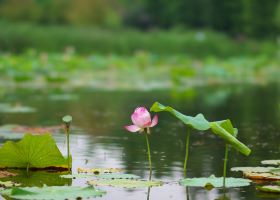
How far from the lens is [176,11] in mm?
36219

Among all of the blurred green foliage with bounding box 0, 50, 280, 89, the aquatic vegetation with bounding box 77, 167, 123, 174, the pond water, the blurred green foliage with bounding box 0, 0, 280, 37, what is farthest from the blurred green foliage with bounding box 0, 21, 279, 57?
the aquatic vegetation with bounding box 77, 167, 123, 174

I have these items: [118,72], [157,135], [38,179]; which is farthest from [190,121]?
[118,72]

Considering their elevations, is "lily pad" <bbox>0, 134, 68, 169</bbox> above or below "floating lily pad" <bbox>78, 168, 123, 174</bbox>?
above

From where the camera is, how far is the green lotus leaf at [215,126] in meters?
3.24

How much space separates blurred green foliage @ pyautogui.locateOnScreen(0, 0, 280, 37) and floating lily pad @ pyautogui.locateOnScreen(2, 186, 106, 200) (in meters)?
28.2

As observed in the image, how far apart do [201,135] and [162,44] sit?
18675 millimetres

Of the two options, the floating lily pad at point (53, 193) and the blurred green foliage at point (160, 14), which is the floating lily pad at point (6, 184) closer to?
the floating lily pad at point (53, 193)

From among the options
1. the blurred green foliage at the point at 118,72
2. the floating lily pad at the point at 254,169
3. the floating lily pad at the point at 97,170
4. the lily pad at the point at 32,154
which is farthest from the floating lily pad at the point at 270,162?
the blurred green foliage at the point at 118,72

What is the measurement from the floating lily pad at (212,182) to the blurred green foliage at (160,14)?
2777 cm

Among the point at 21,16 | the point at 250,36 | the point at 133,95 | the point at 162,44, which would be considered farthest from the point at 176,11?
the point at 133,95

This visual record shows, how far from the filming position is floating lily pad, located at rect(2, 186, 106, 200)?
9.67 feet

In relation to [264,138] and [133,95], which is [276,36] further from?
[264,138]

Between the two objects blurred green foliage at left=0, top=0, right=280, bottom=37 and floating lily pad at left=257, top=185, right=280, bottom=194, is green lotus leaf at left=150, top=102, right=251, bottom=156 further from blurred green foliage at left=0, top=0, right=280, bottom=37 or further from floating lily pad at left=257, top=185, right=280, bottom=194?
blurred green foliage at left=0, top=0, right=280, bottom=37

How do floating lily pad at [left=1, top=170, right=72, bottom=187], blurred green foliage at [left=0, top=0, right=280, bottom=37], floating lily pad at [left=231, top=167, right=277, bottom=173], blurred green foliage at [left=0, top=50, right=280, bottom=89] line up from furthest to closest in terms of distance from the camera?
Answer: blurred green foliage at [left=0, top=0, right=280, bottom=37] < blurred green foliage at [left=0, top=50, right=280, bottom=89] < floating lily pad at [left=231, top=167, right=277, bottom=173] < floating lily pad at [left=1, top=170, right=72, bottom=187]
